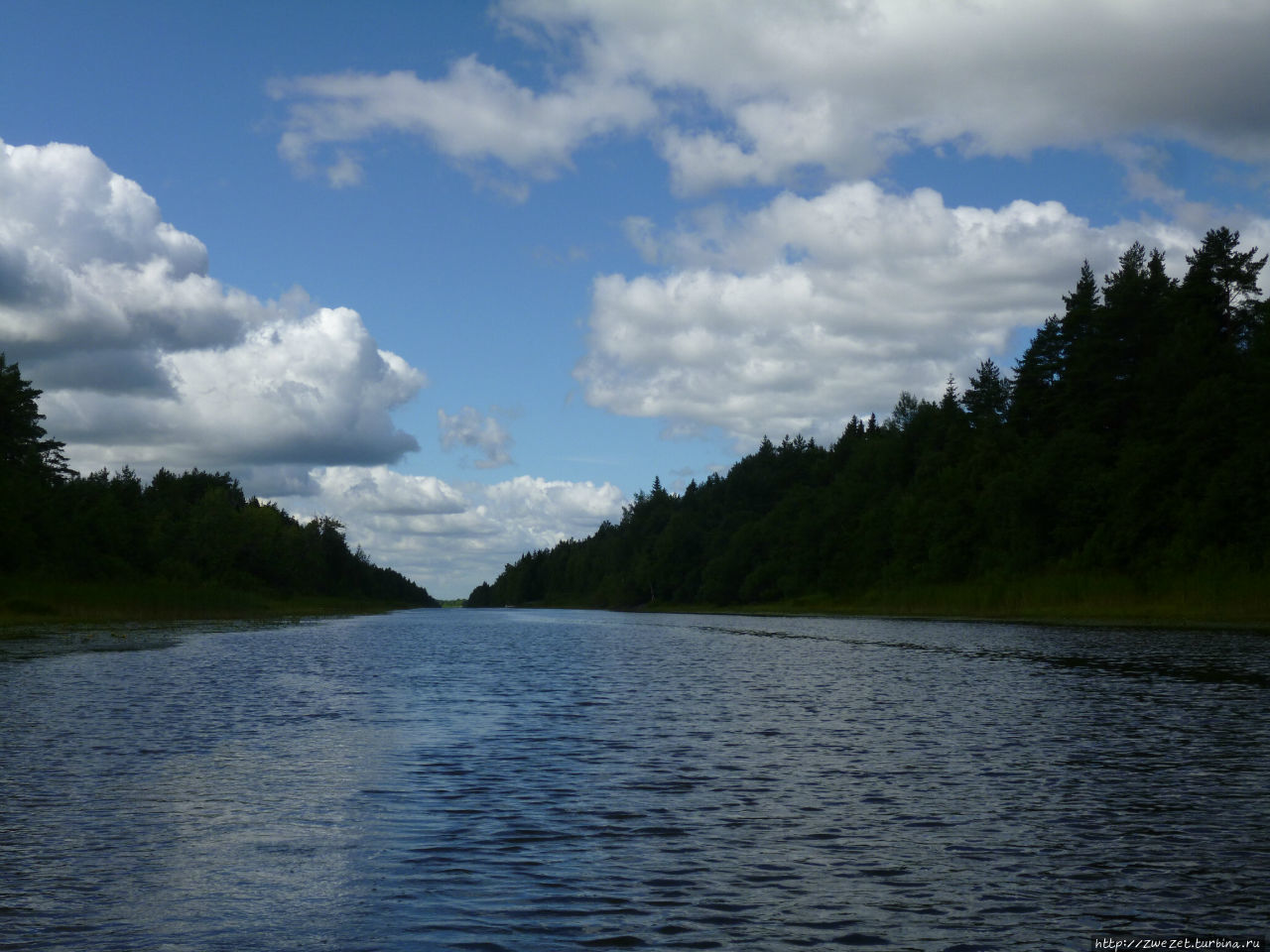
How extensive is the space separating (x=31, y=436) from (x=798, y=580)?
102 meters

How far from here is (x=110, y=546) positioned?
111m

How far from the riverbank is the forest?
68927mm

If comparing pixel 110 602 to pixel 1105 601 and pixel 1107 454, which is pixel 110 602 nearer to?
pixel 1105 601

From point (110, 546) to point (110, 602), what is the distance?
3118 centimetres

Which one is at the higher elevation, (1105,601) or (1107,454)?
(1107,454)

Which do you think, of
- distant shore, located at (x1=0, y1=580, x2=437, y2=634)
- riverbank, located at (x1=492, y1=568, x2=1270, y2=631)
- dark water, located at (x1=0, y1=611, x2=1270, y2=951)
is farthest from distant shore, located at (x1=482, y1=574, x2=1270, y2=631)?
distant shore, located at (x1=0, y1=580, x2=437, y2=634)

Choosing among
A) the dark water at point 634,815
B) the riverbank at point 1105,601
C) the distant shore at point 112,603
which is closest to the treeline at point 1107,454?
the riverbank at point 1105,601

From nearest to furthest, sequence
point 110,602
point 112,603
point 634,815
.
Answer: point 634,815, point 110,602, point 112,603

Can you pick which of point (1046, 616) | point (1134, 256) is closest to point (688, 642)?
point (1046, 616)

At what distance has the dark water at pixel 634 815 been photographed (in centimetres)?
1000

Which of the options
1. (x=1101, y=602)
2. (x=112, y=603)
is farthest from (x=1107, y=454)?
(x=112, y=603)

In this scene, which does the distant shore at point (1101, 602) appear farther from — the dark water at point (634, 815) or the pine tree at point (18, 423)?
the pine tree at point (18, 423)

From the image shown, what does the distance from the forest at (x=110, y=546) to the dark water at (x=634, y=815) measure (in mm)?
58068

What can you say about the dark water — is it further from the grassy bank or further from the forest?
the forest
